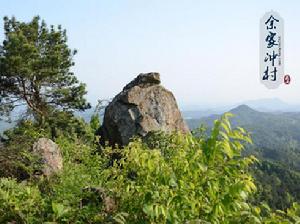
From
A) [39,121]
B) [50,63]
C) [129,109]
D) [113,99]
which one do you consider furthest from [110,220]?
[50,63]

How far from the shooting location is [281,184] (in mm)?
103500

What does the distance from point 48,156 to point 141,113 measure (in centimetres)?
548

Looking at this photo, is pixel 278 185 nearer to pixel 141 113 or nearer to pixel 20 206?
pixel 141 113

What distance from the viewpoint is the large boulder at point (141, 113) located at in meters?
11.8

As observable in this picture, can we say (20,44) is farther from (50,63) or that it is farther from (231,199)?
(231,199)

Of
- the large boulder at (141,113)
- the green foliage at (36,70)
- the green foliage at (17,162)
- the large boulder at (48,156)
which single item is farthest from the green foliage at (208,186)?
the green foliage at (36,70)

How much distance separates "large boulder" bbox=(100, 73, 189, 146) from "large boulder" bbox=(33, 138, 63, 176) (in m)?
4.17

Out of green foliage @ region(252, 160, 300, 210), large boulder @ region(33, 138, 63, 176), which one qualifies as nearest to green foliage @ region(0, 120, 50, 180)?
large boulder @ region(33, 138, 63, 176)

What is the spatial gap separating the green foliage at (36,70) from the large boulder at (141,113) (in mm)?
9413

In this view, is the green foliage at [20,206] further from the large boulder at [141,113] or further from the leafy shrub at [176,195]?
the large boulder at [141,113]

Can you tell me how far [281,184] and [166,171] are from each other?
107369 millimetres

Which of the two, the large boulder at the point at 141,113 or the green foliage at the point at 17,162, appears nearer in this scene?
the green foliage at the point at 17,162

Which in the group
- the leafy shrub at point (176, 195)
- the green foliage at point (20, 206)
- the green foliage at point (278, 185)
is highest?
the leafy shrub at point (176, 195)

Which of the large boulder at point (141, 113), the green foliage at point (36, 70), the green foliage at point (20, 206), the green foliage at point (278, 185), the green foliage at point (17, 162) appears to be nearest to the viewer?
the green foliage at point (20, 206)
